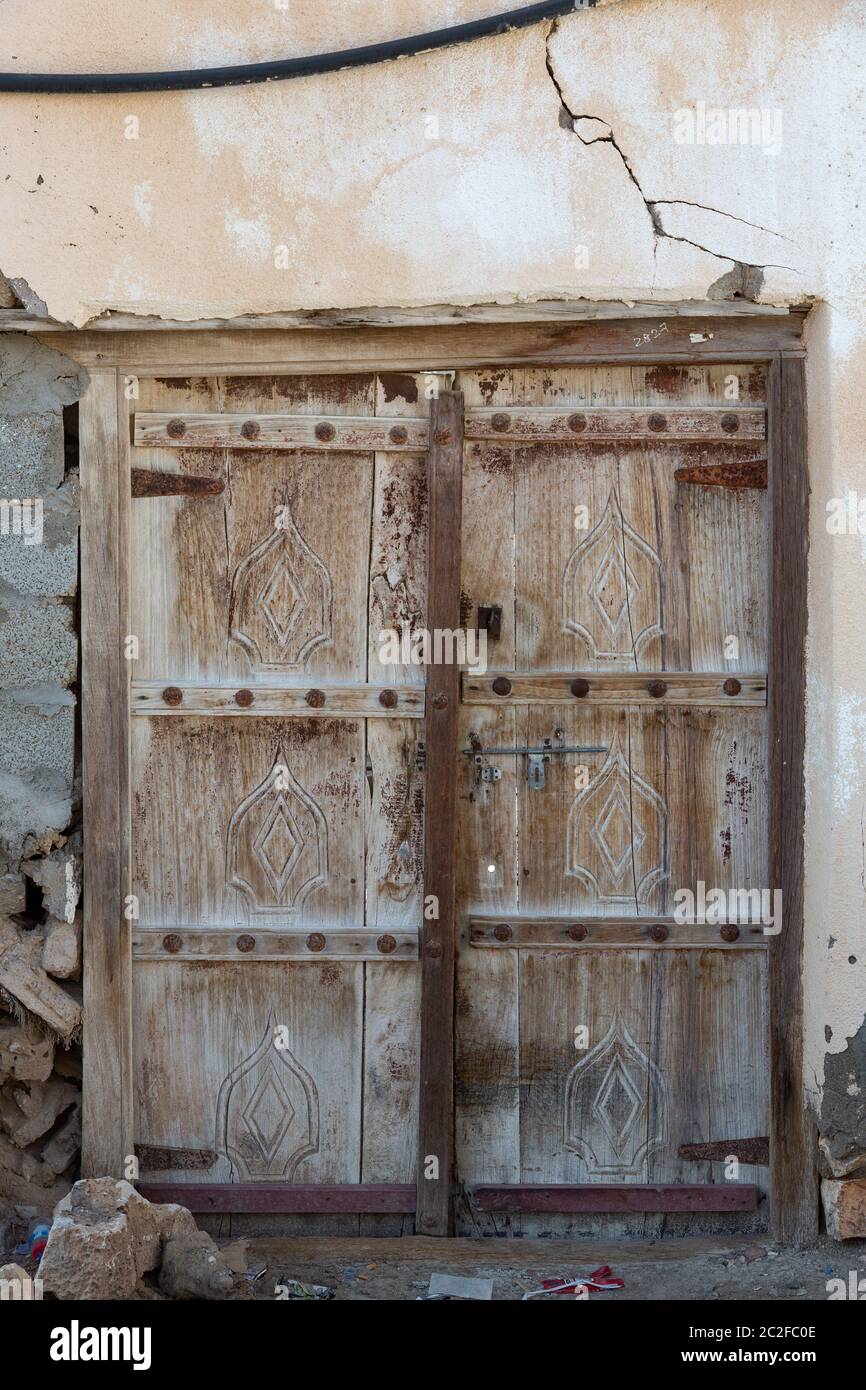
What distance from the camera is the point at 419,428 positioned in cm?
321

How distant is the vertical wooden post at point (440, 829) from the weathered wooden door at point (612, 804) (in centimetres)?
7

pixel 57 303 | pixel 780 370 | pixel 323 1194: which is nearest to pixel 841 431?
pixel 780 370

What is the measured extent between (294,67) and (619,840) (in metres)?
2.10

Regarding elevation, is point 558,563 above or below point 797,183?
below

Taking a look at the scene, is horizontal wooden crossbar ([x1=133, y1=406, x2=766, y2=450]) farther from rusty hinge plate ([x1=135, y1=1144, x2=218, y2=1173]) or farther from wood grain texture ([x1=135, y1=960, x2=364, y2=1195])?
rusty hinge plate ([x1=135, y1=1144, x2=218, y2=1173])

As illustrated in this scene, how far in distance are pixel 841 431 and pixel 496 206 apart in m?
A: 1.02

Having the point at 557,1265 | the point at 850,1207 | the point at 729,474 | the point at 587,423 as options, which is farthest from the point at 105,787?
the point at 850,1207

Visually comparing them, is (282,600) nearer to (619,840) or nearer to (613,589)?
(613,589)

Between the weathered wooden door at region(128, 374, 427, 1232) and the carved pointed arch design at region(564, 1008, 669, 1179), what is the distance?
17.8 inches

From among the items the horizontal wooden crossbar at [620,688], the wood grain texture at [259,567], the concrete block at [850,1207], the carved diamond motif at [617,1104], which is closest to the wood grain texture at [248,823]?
the wood grain texture at [259,567]

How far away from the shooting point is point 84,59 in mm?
3021

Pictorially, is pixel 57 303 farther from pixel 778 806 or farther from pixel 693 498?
pixel 778 806

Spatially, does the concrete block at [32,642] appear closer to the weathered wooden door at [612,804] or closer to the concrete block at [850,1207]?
the weathered wooden door at [612,804]

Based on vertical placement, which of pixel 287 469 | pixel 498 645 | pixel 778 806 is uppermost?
pixel 287 469
